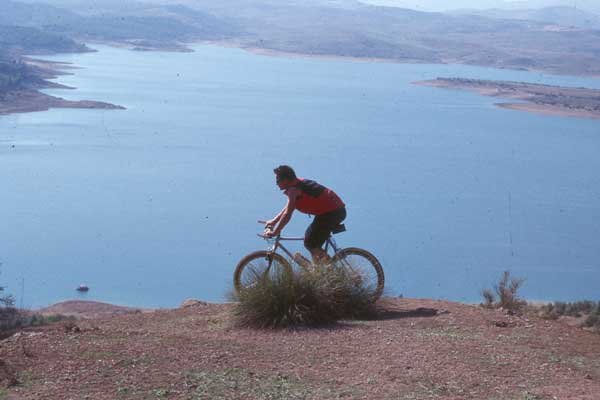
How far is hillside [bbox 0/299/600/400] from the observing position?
414 cm

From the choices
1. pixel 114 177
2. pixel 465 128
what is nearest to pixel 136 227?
pixel 114 177

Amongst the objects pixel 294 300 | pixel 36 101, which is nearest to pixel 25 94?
pixel 36 101

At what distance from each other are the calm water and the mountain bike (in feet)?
15.3

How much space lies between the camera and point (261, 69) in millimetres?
103312

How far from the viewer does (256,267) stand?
21.1 ft

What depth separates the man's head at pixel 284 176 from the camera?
20.3ft

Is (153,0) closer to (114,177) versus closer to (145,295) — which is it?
(114,177)

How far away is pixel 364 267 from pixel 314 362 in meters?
1.92

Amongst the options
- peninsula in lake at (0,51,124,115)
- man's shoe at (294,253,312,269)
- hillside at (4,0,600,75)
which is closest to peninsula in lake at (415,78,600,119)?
hillside at (4,0,600,75)

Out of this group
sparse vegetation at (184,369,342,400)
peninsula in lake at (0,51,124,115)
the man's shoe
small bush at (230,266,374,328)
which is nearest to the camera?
sparse vegetation at (184,369,342,400)

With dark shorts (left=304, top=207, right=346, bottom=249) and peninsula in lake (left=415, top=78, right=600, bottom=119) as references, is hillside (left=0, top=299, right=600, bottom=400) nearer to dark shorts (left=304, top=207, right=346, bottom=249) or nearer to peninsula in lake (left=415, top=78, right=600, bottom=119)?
dark shorts (left=304, top=207, right=346, bottom=249)

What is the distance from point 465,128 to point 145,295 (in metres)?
43.2

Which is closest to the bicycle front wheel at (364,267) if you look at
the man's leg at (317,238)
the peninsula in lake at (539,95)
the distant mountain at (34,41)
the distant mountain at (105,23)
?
the man's leg at (317,238)

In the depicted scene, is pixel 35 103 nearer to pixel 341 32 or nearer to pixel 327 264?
pixel 327 264
